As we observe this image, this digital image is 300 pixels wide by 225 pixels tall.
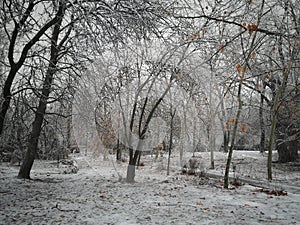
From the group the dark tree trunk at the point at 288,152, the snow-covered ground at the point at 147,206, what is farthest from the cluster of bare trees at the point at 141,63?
the snow-covered ground at the point at 147,206

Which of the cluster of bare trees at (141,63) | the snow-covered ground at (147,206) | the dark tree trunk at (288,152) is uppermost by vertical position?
the cluster of bare trees at (141,63)

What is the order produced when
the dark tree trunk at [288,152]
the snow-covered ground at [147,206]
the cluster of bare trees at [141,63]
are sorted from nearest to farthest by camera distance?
the cluster of bare trees at [141,63]
the snow-covered ground at [147,206]
the dark tree trunk at [288,152]

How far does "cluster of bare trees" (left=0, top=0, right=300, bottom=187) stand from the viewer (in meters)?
3.15

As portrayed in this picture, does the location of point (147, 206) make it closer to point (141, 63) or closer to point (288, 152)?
point (141, 63)

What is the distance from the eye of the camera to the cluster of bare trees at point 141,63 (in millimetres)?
3154

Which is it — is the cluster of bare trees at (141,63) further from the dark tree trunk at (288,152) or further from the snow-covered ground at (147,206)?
the snow-covered ground at (147,206)

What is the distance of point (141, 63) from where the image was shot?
9.37 m

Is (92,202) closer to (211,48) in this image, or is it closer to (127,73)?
(211,48)

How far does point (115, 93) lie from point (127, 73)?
1.13 metres

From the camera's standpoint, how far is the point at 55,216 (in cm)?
429

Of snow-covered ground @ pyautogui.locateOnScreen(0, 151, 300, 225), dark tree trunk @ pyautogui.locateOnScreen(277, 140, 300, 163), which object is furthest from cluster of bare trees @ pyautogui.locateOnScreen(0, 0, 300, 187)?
snow-covered ground @ pyautogui.locateOnScreen(0, 151, 300, 225)

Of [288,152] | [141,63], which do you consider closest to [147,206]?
[141,63]

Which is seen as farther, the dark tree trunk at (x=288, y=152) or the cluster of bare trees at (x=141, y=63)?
the dark tree trunk at (x=288, y=152)

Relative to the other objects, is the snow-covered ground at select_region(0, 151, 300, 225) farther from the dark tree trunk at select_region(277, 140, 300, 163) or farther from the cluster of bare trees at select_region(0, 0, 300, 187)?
the dark tree trunk at select_region(277, 140, 300, 163)
